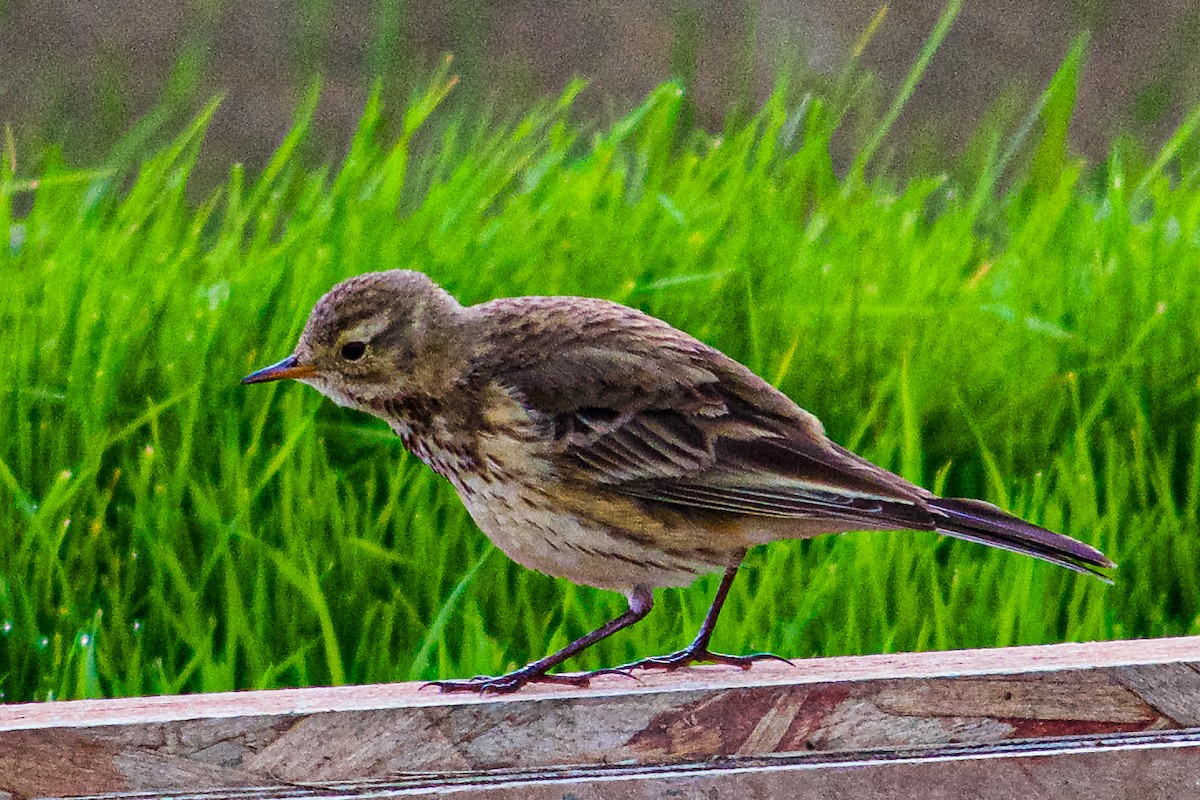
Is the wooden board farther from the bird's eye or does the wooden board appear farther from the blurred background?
the blurred background

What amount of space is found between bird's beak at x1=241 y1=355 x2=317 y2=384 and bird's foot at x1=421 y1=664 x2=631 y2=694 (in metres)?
0.50

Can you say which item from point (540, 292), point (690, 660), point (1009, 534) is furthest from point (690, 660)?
point (540, 292)

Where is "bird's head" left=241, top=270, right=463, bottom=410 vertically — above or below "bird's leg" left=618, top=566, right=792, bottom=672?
above

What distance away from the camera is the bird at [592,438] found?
270 centimetres

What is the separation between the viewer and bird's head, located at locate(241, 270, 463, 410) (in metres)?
2.74

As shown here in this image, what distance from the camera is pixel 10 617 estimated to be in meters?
3.37

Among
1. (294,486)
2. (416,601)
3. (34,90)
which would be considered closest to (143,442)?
(294,486)

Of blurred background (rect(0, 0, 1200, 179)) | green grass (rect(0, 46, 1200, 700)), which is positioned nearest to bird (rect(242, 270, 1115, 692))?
green grass (rect(0, 46, 1200, 700))

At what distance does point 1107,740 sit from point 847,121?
3.81 metres

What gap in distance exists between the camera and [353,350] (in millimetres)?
2760

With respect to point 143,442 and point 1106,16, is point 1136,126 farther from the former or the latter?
point 143,442

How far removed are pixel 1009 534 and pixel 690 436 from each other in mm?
507

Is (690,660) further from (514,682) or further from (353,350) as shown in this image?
(353,350)

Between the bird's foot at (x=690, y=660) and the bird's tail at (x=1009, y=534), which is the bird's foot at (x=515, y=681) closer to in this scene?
the bird's foot at (x=690, y=660)
